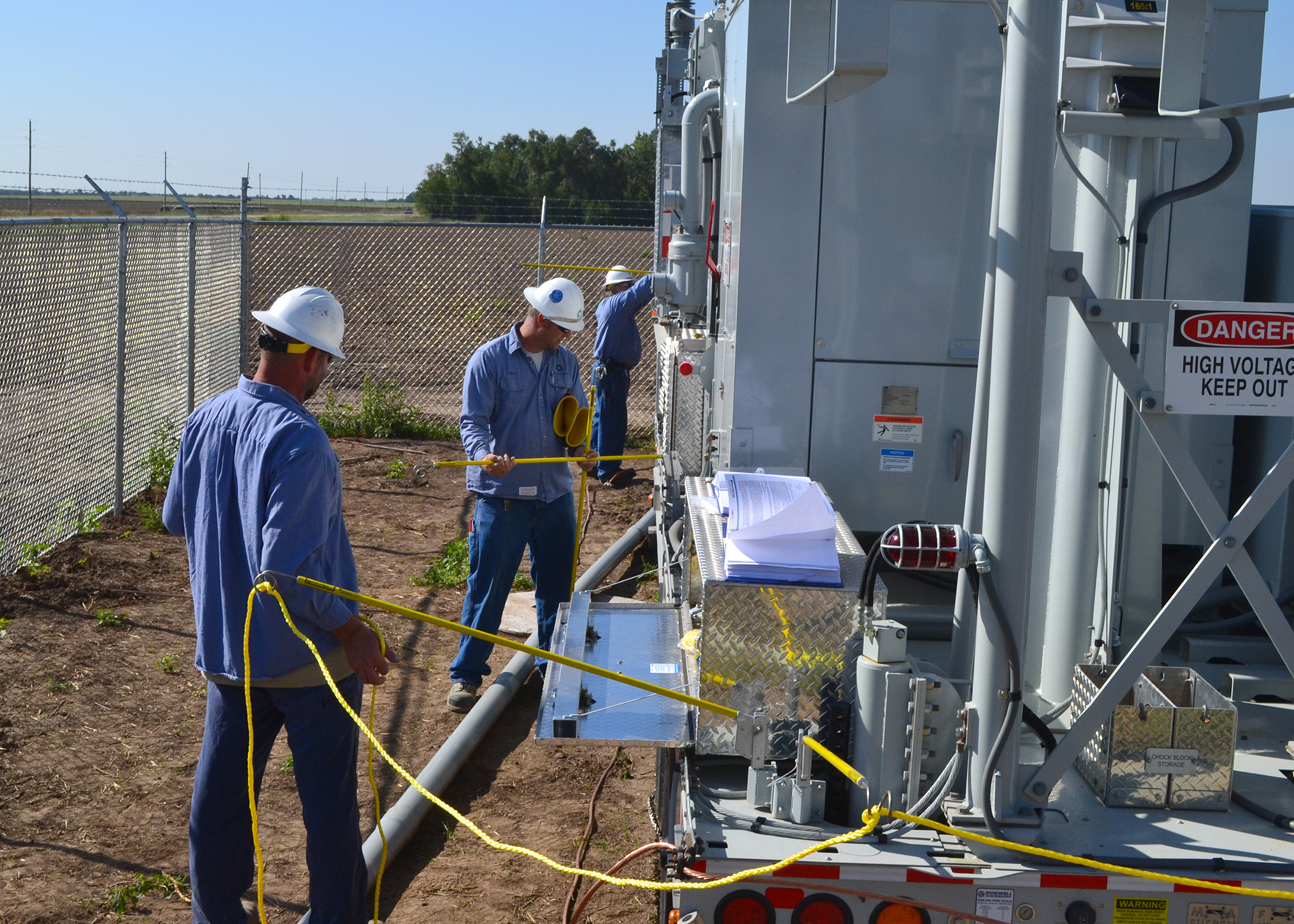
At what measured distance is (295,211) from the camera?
63.3m

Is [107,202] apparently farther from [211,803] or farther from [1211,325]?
[1211,325]

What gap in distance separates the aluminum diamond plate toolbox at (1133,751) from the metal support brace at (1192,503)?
7.7 inches

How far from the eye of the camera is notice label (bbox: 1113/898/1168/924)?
2.93 meters

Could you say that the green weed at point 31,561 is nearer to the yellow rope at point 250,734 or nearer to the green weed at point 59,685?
the green weed at point 59,685

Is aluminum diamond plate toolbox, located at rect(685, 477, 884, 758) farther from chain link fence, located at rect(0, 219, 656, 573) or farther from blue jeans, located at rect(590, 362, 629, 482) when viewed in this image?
blue jeans, located at rect(590, 362, 629, 482)

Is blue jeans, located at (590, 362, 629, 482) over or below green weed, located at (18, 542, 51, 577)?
over

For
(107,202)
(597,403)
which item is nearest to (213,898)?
(107,202)

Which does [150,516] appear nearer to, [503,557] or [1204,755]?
[503,557]

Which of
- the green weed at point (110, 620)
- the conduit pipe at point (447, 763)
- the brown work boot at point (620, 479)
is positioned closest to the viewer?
the conduit pipe at point (447, 763)

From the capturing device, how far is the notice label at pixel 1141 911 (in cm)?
293

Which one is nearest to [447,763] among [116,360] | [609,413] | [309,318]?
[309,318]

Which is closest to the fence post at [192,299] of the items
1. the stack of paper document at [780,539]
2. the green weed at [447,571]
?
the green weed at [447,571]

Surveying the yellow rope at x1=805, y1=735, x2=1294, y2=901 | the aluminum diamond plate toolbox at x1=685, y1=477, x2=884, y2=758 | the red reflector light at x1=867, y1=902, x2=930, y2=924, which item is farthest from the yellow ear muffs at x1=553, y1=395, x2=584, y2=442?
the red reflector light at x1=867, y1=902, x2=930, y2=924

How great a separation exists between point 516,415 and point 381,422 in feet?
28.5
